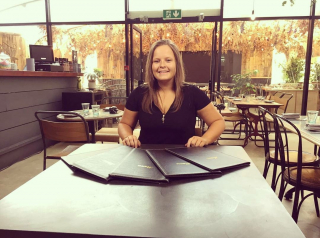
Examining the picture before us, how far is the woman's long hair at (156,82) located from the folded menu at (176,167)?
0.65m

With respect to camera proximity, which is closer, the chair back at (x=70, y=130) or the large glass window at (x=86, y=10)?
the chair back at (x=70, y=130)

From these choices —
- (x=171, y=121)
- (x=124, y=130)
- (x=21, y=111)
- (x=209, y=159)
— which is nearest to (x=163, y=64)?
(x=171, y=121)

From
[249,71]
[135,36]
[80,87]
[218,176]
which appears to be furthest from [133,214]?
[249,71]

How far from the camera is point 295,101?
20.3ft

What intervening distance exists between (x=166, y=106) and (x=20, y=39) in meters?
5.94

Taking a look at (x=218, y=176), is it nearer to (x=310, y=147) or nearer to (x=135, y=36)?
(x=310, y=147)

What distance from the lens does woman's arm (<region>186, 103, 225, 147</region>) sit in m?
1.37

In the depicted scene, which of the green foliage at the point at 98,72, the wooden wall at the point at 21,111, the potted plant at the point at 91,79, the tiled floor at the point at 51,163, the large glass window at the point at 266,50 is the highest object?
the large glass window at the point at 266,50

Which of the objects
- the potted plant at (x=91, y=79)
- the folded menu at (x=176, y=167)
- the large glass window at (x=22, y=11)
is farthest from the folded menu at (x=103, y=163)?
the large glass window at (x=22, y=11)

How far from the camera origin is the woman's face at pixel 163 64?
1.67m

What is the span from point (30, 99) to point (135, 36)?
2964mm

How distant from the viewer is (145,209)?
0.70 metres

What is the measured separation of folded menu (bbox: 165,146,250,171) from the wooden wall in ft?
10.2

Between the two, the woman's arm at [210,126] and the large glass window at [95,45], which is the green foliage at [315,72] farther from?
the woman's arm at [210,126]
